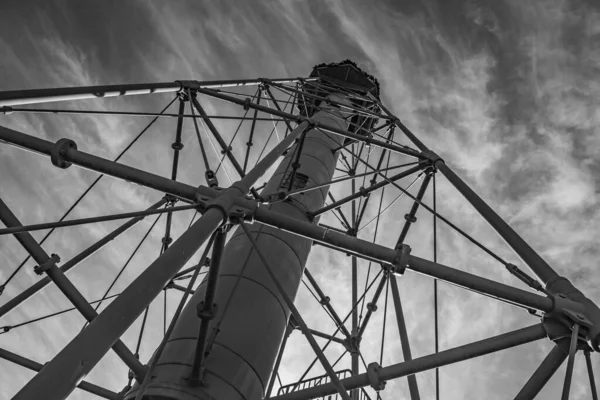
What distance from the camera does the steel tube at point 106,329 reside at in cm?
287

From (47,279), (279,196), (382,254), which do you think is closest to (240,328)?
(279,196)

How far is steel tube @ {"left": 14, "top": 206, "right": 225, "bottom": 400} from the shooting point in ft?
9.41

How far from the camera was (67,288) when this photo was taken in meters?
6.17

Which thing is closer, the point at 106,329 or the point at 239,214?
the point at 106,329

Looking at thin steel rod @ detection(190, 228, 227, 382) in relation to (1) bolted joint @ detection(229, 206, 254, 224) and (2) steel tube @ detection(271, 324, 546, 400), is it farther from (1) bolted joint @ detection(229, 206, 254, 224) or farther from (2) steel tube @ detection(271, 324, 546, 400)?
(2) steel tube @ detection(271, 324, 546, 400)

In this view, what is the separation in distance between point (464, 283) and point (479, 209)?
1883 millimetres

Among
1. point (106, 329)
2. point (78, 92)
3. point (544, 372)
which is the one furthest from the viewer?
point (78, 92)

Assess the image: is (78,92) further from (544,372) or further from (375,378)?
(544,372)

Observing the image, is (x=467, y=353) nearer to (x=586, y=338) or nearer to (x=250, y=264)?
(x=586, y=338)

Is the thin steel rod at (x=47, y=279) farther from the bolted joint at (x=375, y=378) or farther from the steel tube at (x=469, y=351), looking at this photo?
the steel tube at (x=469, y=351)

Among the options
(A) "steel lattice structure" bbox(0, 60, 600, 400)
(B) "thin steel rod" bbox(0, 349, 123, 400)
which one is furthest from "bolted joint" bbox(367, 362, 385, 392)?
(B) "thin steel rod" bbox(0, 349, 123, 400)

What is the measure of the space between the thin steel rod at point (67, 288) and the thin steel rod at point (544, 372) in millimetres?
4406

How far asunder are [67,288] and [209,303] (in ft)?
7.86

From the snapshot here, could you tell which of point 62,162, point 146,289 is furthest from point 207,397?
point 62,162
